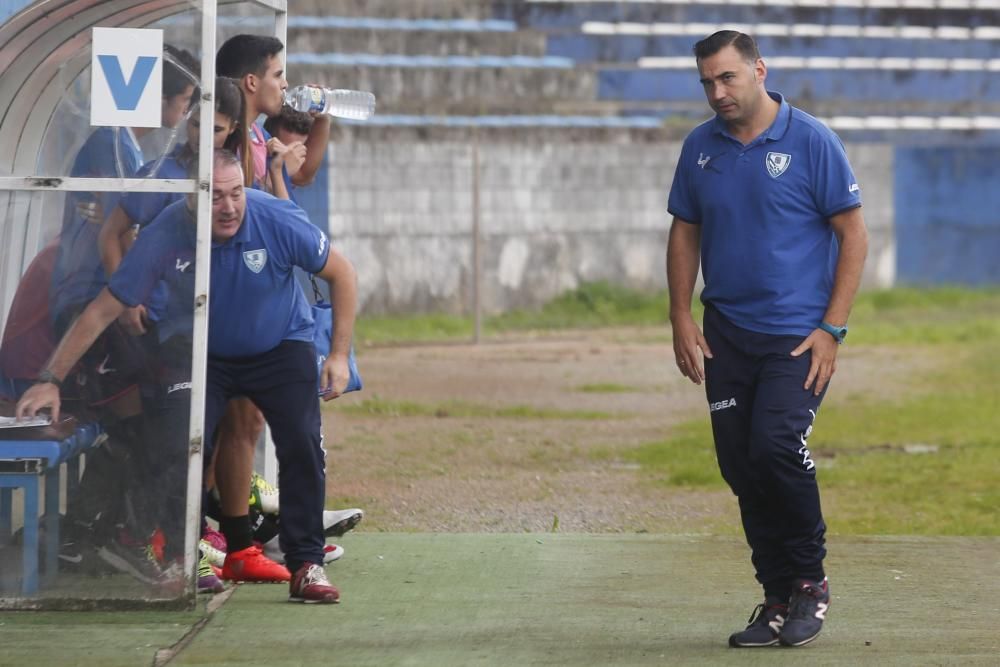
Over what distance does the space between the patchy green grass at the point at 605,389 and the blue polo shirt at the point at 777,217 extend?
8.22 metres

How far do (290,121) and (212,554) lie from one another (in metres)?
1.69

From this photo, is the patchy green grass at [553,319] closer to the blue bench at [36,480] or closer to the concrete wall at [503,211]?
the concrete wall at [503,211]

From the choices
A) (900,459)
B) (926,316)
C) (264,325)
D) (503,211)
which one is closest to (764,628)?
(264,325)

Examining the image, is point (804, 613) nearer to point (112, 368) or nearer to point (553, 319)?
point (112, 368)

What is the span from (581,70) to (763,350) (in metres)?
17.8

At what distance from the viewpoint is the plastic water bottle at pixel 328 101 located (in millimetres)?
6605

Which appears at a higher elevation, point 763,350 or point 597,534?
point 763,350

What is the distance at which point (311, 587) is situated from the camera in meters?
5.89

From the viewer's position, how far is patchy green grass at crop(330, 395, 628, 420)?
40.0 ft

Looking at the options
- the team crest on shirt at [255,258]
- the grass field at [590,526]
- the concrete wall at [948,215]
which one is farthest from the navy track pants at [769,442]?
the concrete wall at [948,215]

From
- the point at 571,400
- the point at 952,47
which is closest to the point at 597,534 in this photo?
the point at 571,400

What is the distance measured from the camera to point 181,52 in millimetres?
5625

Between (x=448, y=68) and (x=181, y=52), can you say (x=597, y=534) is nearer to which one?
(x=181, y=52)

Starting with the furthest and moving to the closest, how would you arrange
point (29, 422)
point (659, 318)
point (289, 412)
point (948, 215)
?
point (948, 215), point (659, 318), point (289, 412), point (29, 422)
